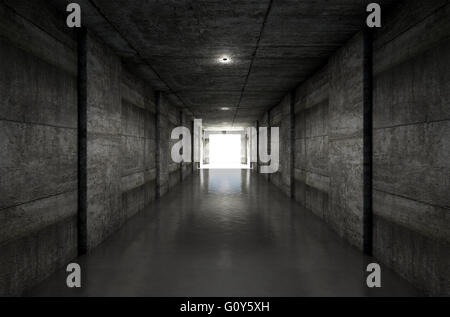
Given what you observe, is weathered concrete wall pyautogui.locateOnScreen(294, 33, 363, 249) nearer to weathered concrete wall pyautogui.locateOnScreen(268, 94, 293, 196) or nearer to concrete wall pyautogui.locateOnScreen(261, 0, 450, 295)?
concrete wall pyautogui.locateOnScreen(261, 0, 450, 295)

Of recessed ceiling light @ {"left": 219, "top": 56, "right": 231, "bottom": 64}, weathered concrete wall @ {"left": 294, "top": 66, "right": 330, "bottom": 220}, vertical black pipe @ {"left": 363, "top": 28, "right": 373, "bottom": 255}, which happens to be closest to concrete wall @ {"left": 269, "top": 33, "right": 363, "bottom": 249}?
weathered concrete wall @ {"left": 294, "top": 66, "right": 330, "bottom": 220}

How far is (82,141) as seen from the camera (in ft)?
18.8

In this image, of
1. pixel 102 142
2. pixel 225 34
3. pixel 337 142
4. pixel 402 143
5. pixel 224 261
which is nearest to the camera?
pixel 402 143

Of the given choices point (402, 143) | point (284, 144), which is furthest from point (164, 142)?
point (402, 143)

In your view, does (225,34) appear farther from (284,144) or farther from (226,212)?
(284,144)

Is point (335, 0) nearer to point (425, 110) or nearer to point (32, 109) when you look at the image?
point (425, 110)

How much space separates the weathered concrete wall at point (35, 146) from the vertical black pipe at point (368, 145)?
582 centimetres

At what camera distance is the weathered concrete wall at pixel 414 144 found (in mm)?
3855

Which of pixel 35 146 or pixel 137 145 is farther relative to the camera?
pixel 137 145

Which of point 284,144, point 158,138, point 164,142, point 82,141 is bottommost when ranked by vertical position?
point 82,141

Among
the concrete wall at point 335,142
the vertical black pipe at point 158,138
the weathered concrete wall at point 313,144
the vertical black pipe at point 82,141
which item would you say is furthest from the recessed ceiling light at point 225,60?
the vertical black pipe at point 158,138

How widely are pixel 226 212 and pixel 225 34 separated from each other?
541cm

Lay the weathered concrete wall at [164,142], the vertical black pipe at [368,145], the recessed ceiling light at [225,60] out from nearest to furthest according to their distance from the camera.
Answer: the vertical black pipe at [368,145]
the recessed ceiling light at [225,60]
the weathered concrete wall at [164,142]

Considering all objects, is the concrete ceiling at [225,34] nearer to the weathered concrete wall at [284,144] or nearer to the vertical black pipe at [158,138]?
the vertical black pipe at [158,138]
